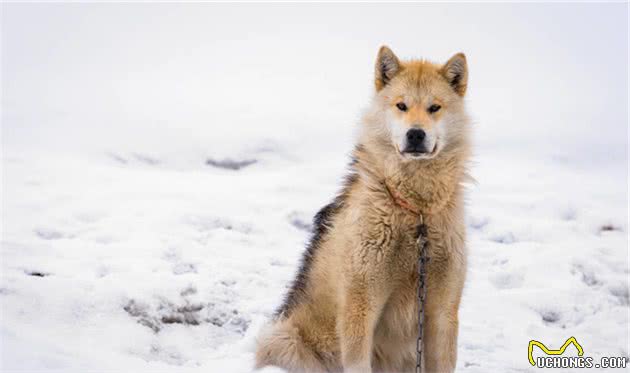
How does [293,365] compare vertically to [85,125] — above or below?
above

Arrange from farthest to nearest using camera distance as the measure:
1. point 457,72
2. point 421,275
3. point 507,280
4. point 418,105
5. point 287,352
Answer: point 507,280
point 457,72
point 287,352
point 418,105
point 421,275

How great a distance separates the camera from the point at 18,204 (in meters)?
8.81

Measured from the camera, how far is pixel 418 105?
14.6 feet

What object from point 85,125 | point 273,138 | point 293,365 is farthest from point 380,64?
point 85,125

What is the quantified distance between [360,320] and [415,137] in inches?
48.5

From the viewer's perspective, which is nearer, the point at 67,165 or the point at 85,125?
the point at 67,165

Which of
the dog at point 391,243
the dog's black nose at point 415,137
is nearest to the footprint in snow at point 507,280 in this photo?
the dog at point 391,243

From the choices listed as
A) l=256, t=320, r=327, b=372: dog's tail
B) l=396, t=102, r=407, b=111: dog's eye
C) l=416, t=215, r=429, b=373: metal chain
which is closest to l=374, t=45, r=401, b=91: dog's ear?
l=396, t=102, r=407, b=111: dog's eye

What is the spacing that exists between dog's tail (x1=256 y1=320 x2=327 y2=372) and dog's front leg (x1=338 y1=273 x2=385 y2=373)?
41cm

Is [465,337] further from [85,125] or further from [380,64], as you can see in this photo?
[85,125]

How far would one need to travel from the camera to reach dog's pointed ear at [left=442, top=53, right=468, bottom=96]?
4.68m

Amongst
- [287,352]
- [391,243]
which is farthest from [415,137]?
[287,352]

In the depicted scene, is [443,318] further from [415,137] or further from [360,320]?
[415,137]

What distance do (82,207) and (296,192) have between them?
323 centimetres
